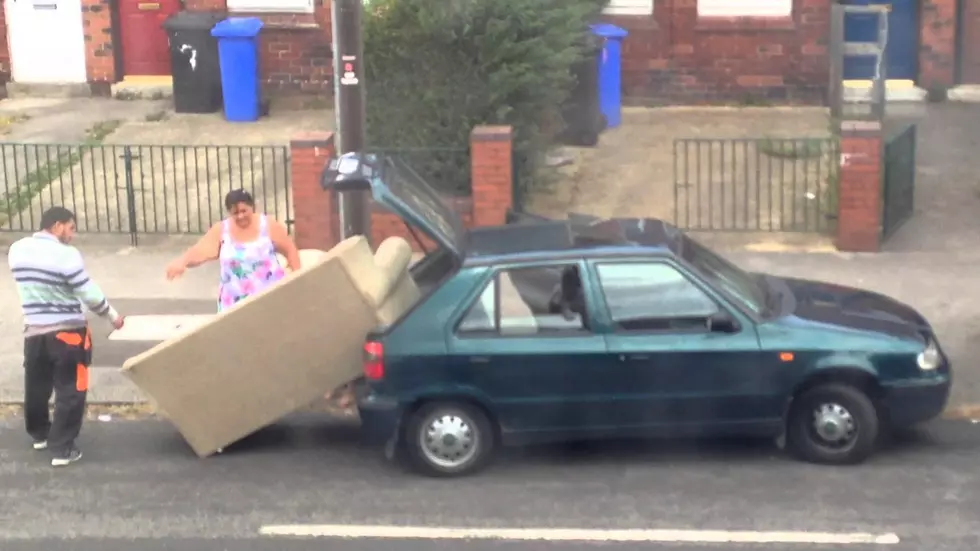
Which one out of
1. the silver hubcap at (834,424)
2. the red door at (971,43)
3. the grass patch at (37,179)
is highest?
the red door at (971,43)

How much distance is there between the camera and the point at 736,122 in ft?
51.8

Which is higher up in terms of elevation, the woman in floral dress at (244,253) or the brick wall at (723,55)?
the brick wall at (723,55)

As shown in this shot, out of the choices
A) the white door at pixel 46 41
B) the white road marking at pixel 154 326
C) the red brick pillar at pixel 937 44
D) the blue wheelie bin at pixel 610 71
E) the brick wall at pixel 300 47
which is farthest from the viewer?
the white door at pixel 46 41

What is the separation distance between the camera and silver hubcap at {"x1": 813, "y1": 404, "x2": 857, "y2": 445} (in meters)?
7.31

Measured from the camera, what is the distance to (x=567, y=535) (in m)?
6.57

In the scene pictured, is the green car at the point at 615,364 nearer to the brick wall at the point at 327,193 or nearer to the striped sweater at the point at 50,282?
the striped sweater at the point at 50,282

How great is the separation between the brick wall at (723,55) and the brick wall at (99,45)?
6.07 meters

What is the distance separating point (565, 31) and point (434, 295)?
18.7 ft

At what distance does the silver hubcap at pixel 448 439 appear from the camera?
7328 mm

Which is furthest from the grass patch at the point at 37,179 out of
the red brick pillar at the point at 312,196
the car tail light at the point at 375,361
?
the car tail light at the point at 375,361

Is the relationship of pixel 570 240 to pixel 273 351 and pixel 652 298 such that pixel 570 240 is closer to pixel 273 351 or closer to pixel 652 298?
pixel 652 298

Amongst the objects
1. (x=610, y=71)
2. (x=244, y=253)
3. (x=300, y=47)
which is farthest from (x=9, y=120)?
(x=244, y=253)

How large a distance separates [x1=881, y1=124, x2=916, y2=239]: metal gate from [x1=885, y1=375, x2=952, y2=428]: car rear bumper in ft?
15.8

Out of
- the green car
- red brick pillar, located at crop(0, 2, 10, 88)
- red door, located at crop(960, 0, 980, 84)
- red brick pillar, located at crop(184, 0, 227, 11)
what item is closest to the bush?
the green car
